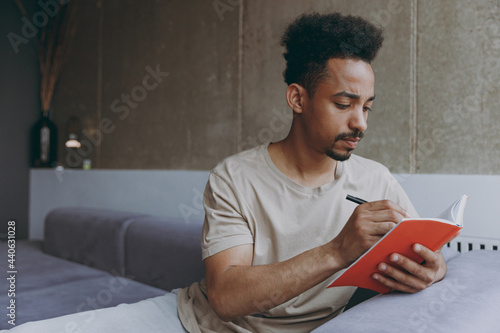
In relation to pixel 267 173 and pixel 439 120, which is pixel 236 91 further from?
pixel 267 173

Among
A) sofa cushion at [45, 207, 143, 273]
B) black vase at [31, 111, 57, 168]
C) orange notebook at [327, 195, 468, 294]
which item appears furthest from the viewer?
black vase at [31, 111, 57, 168]

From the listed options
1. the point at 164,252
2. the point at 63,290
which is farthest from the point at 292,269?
the point at 63,290

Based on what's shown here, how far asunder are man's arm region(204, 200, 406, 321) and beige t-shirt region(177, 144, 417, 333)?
0.10 meters

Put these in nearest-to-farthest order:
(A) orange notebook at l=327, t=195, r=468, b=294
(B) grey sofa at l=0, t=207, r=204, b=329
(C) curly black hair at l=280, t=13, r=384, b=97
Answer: (A) orange notebook at l=327, t=195, r=468, b=294 < (C) curly black hair at l=280, t=13, r=384, b=97 < (B) grey sofa at l=0, t=207, r=204, b=329

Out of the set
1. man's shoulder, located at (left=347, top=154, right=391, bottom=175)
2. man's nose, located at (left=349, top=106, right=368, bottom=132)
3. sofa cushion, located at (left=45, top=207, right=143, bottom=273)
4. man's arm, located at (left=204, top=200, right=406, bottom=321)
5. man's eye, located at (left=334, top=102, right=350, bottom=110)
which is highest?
man's eye, located at (left=334, top=102, right=350, bottom=110)

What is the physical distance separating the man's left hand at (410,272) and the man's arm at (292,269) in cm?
8

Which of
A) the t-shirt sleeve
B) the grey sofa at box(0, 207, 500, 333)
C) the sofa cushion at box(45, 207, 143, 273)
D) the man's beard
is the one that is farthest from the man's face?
the sofa cushion at box(45, 207, 143, 273)

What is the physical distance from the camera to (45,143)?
4.13 meters

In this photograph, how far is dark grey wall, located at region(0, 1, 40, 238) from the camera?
4152 mm

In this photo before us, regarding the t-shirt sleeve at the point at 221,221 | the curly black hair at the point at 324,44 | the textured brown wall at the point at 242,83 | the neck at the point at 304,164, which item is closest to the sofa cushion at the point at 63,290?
the textured brown wall at the point at 242,83

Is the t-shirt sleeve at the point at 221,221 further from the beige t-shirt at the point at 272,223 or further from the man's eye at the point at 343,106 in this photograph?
the man's eye at the point at 343,106

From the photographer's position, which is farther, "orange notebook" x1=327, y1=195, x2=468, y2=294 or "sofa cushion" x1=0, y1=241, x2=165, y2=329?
"sofa cushion" x1=0, y1=241, x2=165, y2=329

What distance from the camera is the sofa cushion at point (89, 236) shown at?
2717mm

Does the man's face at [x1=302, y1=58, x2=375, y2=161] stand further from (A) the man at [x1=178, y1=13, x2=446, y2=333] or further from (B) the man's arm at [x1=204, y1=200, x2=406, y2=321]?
(B) the man's arm at [x1=204, y1=200, x2=406, y2=321]
